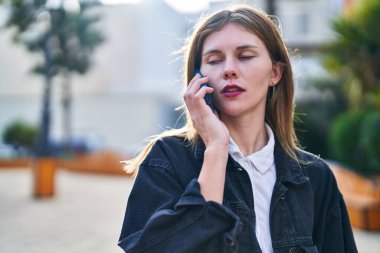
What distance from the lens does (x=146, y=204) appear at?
1831 millimetres

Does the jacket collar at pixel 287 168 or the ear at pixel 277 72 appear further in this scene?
the ear at pixel 277 72

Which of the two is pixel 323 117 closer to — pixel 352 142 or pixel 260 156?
pixel 352 142

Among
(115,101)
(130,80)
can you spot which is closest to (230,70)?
(115,101)

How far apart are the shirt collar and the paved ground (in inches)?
167

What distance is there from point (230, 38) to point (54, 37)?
2022cm

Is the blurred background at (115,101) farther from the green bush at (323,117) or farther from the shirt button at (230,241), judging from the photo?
the shirt button at (230,241)

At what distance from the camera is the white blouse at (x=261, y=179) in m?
1.98

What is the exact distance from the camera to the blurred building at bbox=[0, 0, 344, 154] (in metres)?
31.6

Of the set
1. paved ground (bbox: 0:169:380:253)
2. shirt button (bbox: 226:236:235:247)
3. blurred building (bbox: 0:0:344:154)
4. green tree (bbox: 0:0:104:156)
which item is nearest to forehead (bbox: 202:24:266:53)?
shirt button (bbox: 226:236:235:247)

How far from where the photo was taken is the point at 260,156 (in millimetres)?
2148

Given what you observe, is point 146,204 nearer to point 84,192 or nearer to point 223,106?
point 223,106

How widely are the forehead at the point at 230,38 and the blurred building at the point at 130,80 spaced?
29.2 meters

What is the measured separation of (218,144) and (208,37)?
0.46 m

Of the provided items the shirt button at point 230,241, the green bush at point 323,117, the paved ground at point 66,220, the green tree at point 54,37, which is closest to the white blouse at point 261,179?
the shirt button at point 230,241
